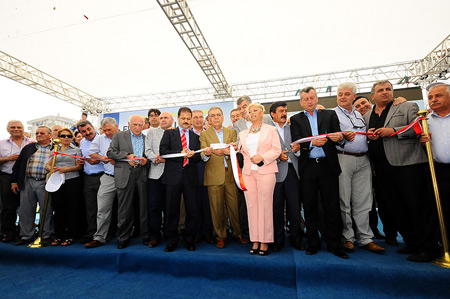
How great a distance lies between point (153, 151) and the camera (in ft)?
10.6

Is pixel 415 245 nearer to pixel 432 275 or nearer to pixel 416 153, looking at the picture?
pixel 432 275

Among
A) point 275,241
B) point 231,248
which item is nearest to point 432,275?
point 275,241

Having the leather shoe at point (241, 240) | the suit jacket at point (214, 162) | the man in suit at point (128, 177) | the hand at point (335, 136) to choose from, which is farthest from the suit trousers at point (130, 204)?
the hand at point (335, 136)

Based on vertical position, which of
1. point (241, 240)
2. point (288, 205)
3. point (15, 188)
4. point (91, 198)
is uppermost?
point (15, 188)

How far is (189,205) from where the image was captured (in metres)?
2.88

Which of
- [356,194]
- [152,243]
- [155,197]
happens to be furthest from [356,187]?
[152,243]

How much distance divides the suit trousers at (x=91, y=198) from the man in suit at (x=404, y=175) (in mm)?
3951

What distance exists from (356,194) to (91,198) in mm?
3804

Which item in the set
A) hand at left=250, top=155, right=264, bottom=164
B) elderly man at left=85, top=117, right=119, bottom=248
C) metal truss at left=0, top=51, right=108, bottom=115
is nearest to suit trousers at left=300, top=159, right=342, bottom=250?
hand at left=250, top=155, right=264, bottom=164

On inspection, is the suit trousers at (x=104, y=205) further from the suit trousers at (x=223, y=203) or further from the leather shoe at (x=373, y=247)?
the leather shoe at (x=373, y=247)

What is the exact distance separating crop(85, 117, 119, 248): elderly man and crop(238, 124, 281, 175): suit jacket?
200 centimetres

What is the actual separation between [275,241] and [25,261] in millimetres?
3439

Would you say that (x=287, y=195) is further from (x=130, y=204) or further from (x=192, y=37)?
(x=192, y=37)

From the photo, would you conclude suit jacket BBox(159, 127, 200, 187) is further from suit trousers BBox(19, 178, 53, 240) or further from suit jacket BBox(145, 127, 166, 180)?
suit trousers BBox(19, 178, 53, 240)
